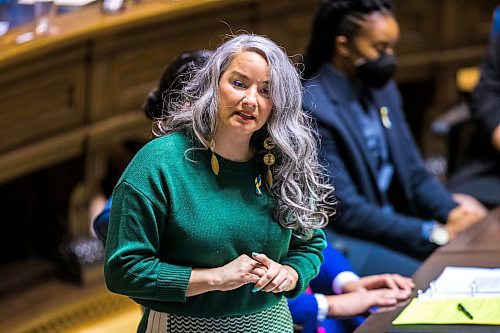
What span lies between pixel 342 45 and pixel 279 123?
1.30 metres

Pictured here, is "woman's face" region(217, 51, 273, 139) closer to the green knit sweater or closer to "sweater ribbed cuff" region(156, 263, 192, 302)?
the green knit sweater

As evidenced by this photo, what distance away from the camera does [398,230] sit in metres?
3.36

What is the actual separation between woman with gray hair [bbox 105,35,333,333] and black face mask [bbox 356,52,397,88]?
121 centimetres

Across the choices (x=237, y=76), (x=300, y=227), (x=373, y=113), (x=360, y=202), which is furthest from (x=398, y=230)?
(x=237, y=76)

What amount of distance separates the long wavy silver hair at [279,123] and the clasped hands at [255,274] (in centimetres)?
10

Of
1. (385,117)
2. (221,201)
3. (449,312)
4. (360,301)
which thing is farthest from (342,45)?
(221,201)

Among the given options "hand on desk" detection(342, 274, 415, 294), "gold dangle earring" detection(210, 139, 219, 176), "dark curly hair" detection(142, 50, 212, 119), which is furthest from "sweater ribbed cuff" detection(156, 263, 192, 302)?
"hand on desk" detection(342, 274, 415, 294)

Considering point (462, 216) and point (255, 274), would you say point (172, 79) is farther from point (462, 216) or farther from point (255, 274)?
point (462, 216)

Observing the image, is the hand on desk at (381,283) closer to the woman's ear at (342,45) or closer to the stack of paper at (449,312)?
the stack of paper at (449,312)

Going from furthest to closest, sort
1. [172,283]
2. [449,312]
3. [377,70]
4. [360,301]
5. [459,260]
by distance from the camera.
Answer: [377,70]
[459,260]
[360,301]
[449,312]
[172,283]

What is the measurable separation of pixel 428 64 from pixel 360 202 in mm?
2203

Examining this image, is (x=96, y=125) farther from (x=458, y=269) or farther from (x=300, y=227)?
(x=300, y=227)

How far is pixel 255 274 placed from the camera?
202 centimetres

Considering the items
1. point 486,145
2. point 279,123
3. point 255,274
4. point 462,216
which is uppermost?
point 279,123
